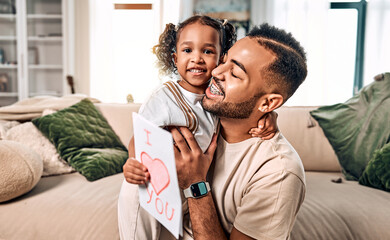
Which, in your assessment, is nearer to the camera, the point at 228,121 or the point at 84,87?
the point at 228,121

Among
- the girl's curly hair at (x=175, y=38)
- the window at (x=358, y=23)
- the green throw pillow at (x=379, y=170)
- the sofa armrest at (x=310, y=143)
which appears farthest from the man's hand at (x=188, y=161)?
the window at (x=358, y=23)

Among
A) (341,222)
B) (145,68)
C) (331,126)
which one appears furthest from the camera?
(145,68)

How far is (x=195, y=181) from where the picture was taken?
2.84 ft

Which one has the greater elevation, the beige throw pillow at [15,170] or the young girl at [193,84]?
the young girl at [193,84]

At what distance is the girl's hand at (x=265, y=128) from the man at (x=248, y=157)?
0.02 meters

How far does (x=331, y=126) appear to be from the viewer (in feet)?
6.22

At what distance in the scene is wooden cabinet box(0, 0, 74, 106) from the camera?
4.26 m

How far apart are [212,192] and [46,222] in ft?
2.65

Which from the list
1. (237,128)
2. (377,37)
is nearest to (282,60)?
(237,128)

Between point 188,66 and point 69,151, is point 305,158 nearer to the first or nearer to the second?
point 188,66

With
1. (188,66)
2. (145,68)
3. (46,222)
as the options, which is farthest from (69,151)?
(145,68)

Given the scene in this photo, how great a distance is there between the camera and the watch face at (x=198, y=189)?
0.87 m

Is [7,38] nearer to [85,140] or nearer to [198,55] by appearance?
[85,140]

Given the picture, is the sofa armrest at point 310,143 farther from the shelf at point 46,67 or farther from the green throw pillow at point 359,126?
the shelf at point 46,67
